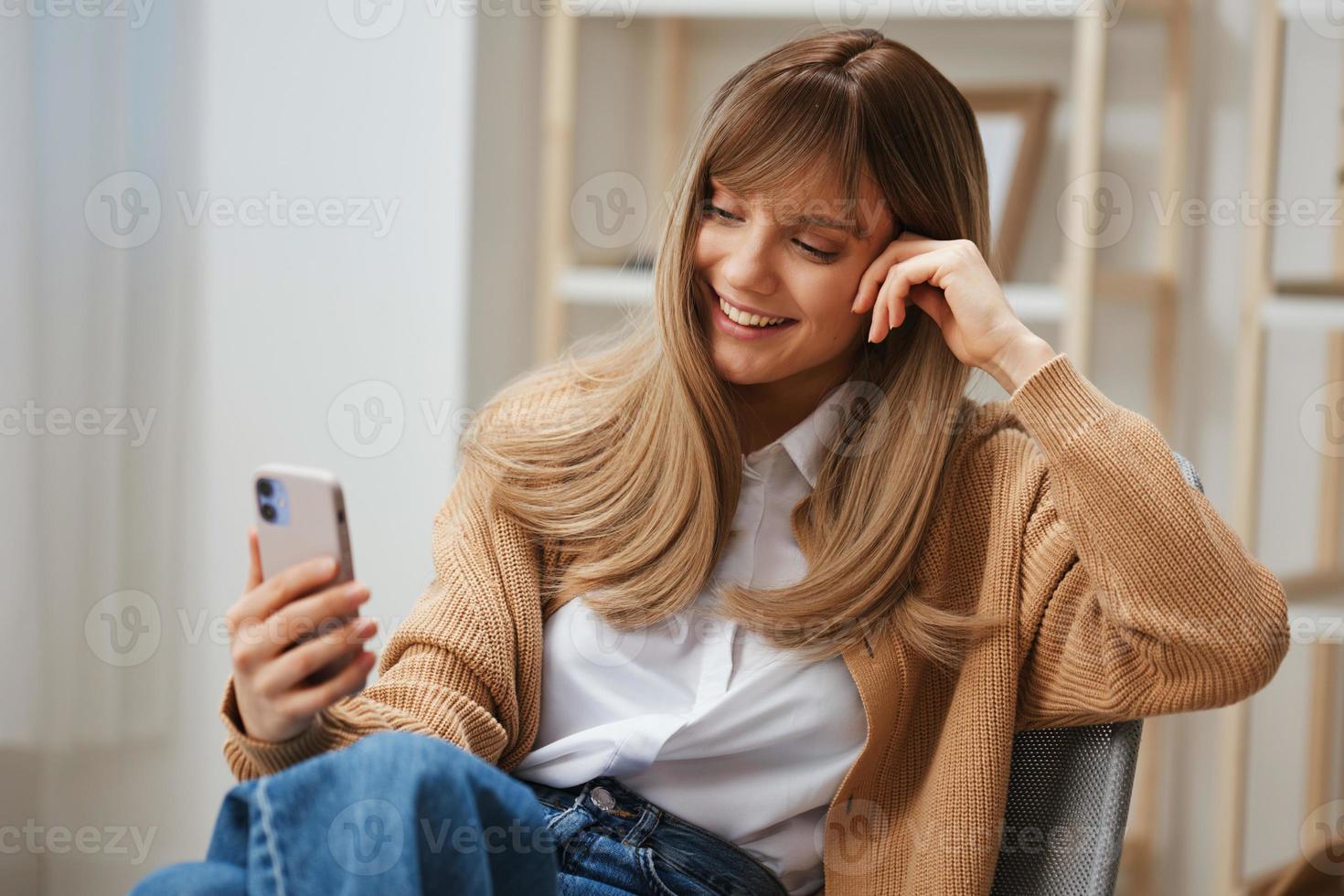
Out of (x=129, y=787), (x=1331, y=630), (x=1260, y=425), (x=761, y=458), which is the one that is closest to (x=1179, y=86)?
(x=1260, y=425)

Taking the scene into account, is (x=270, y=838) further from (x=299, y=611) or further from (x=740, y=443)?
(x=740, y=443)

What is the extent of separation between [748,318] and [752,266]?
0.06 metres

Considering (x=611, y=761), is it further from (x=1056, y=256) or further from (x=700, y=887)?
(x=1056, y=256)

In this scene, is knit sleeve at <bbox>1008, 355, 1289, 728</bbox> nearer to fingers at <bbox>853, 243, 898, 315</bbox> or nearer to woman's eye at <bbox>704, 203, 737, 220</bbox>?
fingers at <bbox>853, 243, 898, 315</bbox>

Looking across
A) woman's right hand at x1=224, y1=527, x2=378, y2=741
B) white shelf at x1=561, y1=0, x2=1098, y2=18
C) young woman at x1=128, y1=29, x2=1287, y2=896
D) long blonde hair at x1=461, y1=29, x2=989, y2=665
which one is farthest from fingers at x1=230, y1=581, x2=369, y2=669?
white shelf at x1=561, y1=0, x2=1098, y2=18

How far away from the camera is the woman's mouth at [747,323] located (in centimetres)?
122

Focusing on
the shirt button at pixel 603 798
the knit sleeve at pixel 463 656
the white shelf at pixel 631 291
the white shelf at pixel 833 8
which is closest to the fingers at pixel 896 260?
the knit sleeve at pixel 463 656

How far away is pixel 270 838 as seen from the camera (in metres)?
0.86

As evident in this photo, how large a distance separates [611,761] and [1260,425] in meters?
1.26

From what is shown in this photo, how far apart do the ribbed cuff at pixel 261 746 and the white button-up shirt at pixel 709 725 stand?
0.26m

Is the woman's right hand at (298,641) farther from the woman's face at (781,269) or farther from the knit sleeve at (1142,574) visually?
the knit sleeve at (1142,574)

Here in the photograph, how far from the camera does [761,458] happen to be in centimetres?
129

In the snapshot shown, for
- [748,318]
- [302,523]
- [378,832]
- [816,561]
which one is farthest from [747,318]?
[378,832]

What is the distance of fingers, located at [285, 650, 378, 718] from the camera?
36.8 inches
